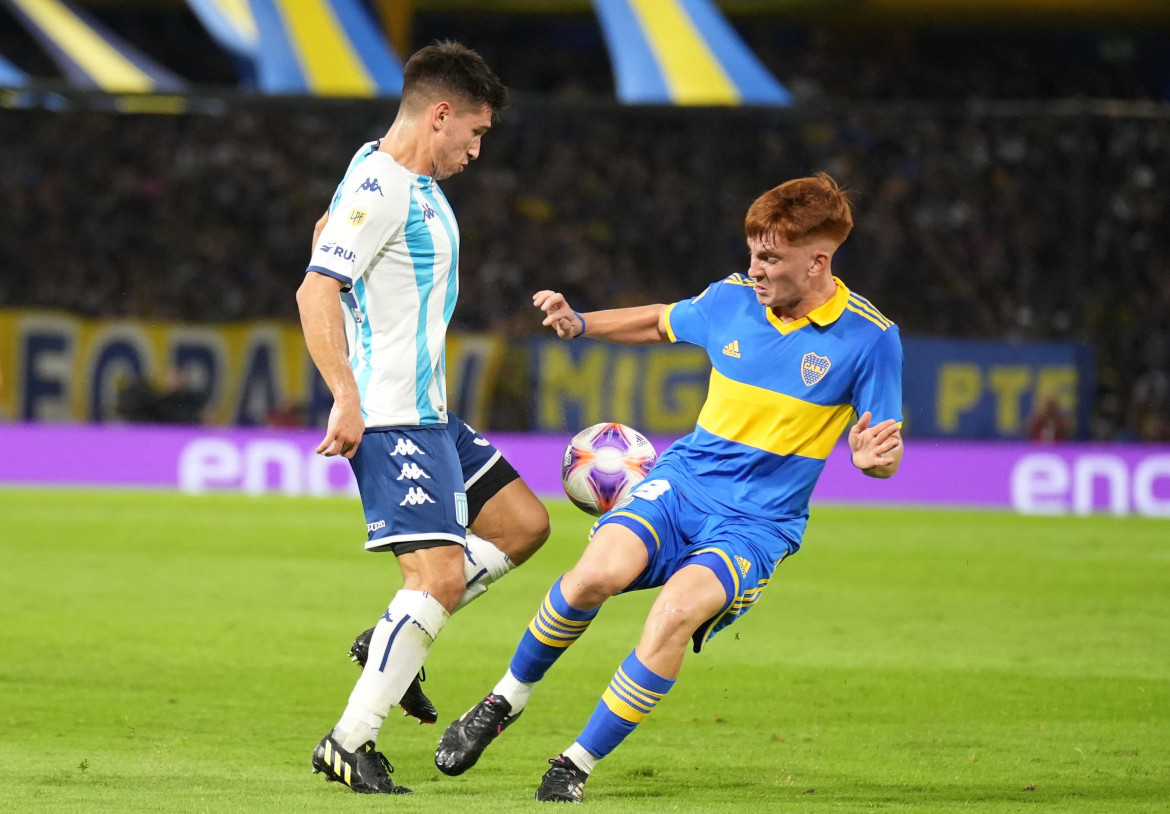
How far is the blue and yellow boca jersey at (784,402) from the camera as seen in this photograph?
4660 mm

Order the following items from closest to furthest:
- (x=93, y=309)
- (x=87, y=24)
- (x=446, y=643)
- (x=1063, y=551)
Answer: (x=446, y=643) → (x=1063, y=551) → (x=93, y=309) → (x=87, y=24)

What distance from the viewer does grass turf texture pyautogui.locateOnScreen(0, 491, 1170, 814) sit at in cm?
473

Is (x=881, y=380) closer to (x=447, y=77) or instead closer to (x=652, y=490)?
(x=652, y=490)

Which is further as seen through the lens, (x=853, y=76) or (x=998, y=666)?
(x=853, y=76)

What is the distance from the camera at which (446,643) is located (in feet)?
25.6

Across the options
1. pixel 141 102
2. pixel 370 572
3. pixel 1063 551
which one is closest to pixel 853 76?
pixel 141 102

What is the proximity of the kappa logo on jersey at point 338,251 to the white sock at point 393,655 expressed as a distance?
0.96m

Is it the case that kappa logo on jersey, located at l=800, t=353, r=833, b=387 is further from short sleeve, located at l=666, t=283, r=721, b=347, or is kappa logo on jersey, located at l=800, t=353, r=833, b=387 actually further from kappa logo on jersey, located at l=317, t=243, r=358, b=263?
kappa logo on jersey, located at l=317, t=243, r=358, b=263

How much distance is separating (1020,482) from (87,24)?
13.6 meters

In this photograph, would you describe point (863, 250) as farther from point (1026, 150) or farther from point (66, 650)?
point (66, 650)

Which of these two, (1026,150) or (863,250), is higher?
(1026,150)

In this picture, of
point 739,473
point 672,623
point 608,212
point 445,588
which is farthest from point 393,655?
point 608,212

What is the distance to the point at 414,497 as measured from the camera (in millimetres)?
4574

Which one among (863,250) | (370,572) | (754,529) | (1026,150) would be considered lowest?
(370,572)
